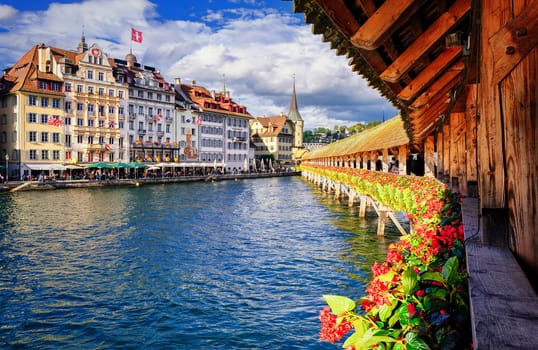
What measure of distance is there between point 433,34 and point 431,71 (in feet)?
5.68

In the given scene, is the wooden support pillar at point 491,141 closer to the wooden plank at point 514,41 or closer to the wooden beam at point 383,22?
the wooden plank at point 514,41

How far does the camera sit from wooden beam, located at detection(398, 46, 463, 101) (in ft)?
19.3

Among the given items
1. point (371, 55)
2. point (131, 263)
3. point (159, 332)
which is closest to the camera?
point (371, 55)

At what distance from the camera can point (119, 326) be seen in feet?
26.1

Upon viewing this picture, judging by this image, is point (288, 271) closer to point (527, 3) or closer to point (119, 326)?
point (119, 326)

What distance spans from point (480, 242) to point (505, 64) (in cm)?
130

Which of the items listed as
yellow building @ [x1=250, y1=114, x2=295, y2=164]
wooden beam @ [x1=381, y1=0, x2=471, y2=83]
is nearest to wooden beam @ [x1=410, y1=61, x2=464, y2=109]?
wooden beam @ [x1=381, y1=0, x2=471, y2=83]

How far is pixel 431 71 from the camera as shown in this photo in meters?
6.05

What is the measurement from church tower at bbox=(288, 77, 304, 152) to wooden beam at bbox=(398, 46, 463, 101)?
98799 mm

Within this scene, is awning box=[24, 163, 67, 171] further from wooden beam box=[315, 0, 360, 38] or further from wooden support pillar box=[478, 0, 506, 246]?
wooden support pillar box=[478, 0, 506, 246]

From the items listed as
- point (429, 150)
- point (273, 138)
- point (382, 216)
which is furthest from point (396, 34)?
point (273, 138)

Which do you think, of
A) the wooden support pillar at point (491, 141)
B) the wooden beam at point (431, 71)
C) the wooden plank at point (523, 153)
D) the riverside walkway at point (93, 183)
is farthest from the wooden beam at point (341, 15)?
the riverside walkway at point (93, 183)

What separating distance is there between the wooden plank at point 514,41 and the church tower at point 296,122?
4047 inches

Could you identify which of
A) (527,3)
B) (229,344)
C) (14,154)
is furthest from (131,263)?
(14,154)
